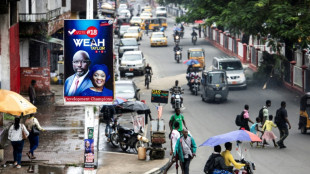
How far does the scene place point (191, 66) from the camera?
4175 cm

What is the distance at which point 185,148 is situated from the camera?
18812mm

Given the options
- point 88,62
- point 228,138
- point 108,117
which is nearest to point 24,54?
point 108,117

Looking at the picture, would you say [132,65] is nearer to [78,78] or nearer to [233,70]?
[233,70]

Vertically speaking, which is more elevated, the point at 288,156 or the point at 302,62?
the point at 302,62

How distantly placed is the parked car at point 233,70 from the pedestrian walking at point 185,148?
75.4 ft

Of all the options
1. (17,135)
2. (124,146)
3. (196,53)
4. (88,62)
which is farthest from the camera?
(196,53)

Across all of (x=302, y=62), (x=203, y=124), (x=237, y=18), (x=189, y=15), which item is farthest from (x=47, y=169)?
(x=189, y=15)

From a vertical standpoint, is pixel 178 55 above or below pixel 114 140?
above

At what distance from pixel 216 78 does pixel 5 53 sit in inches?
463

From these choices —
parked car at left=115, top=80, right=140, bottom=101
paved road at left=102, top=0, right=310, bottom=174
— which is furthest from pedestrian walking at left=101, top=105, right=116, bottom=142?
parked car at left=115, top=80, right=140, bottom=101

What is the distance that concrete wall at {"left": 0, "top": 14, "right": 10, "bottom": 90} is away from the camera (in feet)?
98.4

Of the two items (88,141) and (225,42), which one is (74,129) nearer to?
(88,141)

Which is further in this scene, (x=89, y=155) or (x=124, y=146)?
(x=124, y=146)

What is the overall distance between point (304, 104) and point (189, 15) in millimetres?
23161
